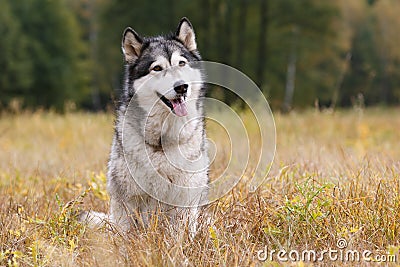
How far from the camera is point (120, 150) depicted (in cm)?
371

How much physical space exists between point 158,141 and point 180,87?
43 cm

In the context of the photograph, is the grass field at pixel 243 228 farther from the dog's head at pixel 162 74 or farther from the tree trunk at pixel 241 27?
the tree trunk at pixel 241 27

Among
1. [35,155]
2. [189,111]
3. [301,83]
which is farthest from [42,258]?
[301,83]

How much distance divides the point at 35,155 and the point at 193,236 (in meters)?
4.85

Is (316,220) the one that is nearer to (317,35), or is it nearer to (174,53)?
(174,53)

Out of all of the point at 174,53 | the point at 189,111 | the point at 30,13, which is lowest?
the point at 189,111

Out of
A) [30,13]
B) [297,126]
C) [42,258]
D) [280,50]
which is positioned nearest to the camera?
[42,258]

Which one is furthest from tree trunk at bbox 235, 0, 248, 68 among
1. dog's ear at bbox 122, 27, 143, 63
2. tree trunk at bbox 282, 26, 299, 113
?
dog's ear at bbox 122, 27, 143, 63

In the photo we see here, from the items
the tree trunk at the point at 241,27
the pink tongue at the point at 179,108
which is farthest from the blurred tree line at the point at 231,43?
the pink tongue at the point at 179,108

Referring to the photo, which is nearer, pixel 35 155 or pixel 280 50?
pixel 35 155

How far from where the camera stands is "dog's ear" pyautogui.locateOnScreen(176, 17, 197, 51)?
3904 mm

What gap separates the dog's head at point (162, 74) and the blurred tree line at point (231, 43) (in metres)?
15.2

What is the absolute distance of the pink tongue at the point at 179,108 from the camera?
3645 mm

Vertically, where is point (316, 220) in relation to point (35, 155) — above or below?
above
